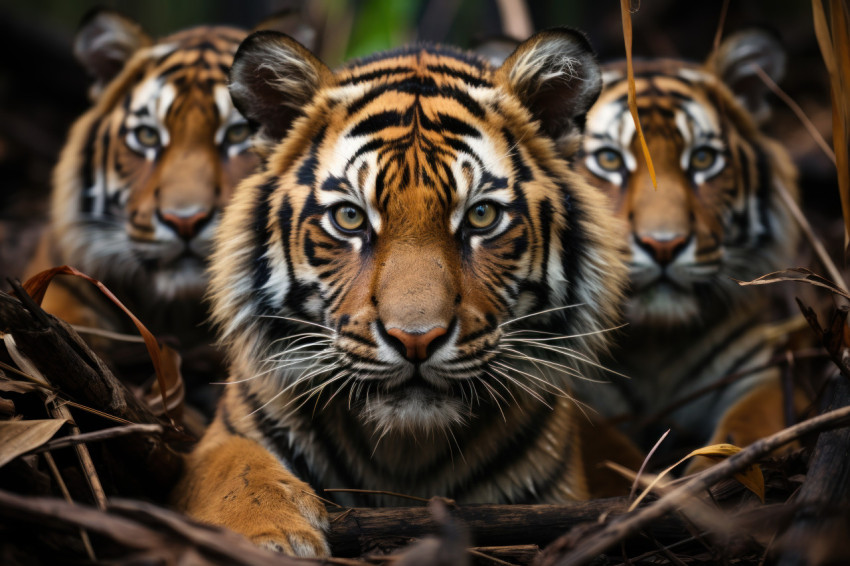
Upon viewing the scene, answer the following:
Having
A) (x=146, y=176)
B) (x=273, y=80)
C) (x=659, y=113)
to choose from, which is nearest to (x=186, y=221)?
(x=146, y=176)

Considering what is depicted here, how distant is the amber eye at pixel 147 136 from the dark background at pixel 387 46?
167 centimetres

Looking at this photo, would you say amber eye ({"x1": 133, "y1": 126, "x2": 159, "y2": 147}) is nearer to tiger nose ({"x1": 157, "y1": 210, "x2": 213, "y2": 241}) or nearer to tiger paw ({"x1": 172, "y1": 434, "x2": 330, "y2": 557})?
tiger nose ({"x1": 157, "y1": 210, "x2": 213, "y2": 241})

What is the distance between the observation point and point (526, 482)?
73.2 inches

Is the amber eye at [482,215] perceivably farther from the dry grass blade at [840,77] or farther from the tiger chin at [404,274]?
the dry grass blade at [840,77]

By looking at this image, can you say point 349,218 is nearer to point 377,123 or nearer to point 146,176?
point 377,123

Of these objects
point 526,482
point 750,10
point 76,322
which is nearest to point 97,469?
point 526,482

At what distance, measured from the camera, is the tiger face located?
7.88 feet

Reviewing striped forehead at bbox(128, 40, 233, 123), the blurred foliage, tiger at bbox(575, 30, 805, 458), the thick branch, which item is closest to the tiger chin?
the thick branch

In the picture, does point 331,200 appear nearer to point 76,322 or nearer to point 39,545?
point 39,545

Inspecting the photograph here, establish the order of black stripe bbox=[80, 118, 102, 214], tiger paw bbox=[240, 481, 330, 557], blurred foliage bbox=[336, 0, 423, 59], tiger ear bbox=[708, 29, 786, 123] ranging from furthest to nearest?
blurred foliage bbox=[336, 0, 423, 59] < black stripe bbox=[80, 118, 102, 214] < tiger ear bbox=[708, 29, 786, 123] < tiger paw bbox=[240, 481, 330, 557]

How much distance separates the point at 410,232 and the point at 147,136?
1.40m

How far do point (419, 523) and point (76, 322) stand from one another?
1.73 metres

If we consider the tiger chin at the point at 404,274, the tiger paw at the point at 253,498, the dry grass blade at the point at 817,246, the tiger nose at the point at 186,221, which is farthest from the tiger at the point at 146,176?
the dry grass blade at the point at 817,246

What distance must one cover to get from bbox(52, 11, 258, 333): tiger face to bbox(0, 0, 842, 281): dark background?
137 cm
